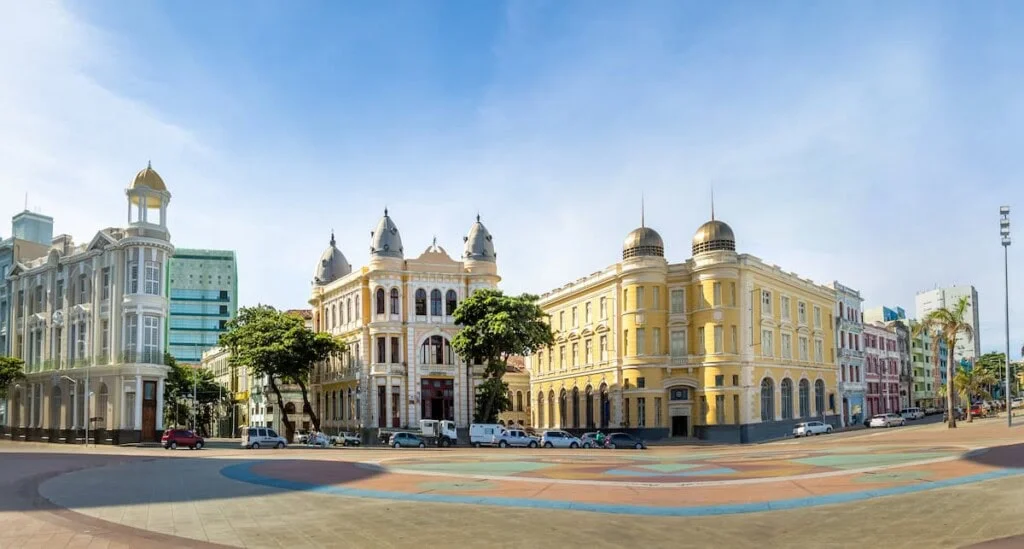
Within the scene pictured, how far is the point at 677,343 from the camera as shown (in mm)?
77188

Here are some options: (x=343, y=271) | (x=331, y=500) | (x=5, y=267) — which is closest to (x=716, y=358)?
(x=343, y=271)

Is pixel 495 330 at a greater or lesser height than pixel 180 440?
greater

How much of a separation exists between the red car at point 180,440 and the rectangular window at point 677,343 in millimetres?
39181

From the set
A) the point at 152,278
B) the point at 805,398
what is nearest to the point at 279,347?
the point at 152,278

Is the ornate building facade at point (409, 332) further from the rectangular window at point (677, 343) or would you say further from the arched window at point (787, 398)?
the arched window at point (787, 398)

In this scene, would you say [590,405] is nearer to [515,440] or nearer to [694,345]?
[694,345]

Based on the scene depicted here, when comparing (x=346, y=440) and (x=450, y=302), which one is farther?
(x=450, y=302)

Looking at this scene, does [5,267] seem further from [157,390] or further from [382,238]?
[382,238]

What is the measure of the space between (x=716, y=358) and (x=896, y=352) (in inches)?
2391

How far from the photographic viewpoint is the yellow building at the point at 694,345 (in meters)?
74.8

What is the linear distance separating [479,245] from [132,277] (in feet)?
98.8

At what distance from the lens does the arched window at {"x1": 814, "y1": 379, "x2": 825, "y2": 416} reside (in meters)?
87.2

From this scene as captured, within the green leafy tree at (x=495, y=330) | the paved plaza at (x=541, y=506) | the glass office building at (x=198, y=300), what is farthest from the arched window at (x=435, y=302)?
the glass office building at (x=198, y=300)

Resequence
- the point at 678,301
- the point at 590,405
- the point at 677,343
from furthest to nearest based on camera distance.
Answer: the point at 590,405 < the point at 678,301 < the point at 677,343
